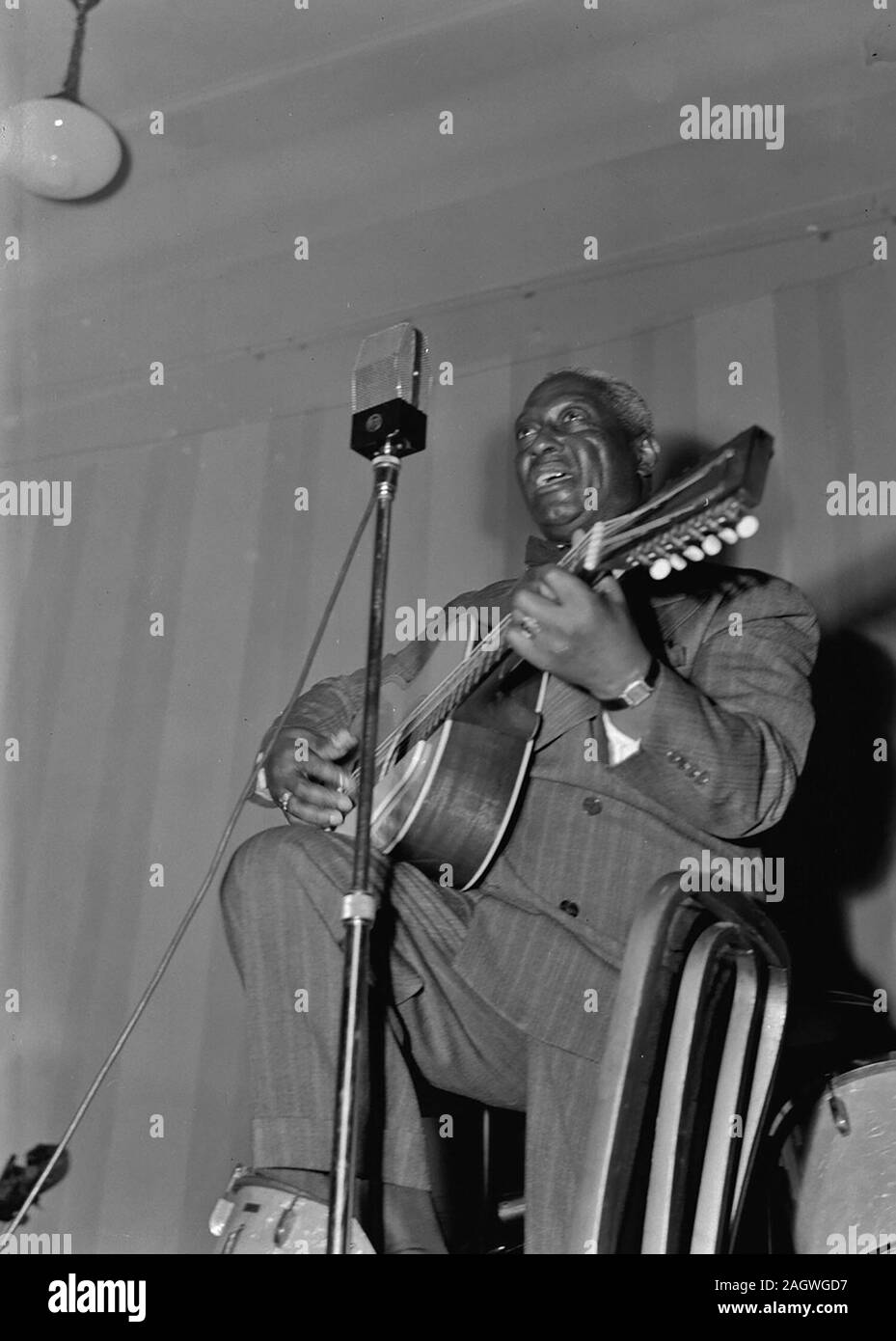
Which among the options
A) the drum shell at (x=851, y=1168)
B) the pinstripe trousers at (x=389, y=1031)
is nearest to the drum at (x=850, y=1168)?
the drum shell at (x=851, y=1168)

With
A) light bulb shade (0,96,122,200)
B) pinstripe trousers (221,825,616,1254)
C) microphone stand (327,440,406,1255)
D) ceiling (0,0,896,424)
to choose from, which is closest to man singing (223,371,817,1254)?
pinstripe trousers (221,825,616,1254)

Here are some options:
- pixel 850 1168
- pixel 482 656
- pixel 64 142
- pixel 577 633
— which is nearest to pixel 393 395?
pixel 577 633

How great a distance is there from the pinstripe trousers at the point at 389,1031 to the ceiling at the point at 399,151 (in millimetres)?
2112

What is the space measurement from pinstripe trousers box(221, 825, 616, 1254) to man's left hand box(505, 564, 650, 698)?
0.34 metres

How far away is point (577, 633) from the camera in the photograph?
1.51 m

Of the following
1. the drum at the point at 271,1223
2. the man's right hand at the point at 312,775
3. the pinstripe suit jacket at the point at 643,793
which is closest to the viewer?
the drum at the point at 271,1223

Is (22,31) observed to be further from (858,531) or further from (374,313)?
(858,531)

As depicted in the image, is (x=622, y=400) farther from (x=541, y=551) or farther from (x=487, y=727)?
(x=487, y=727)

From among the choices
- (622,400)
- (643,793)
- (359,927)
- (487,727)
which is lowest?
(359,927)

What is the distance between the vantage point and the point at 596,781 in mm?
1841

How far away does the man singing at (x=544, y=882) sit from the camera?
152 centimetres

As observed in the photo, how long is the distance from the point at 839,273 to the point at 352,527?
1368mm

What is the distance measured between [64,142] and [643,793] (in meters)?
2.20

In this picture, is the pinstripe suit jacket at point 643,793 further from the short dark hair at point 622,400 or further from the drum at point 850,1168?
the short dark hair at point 622,400
